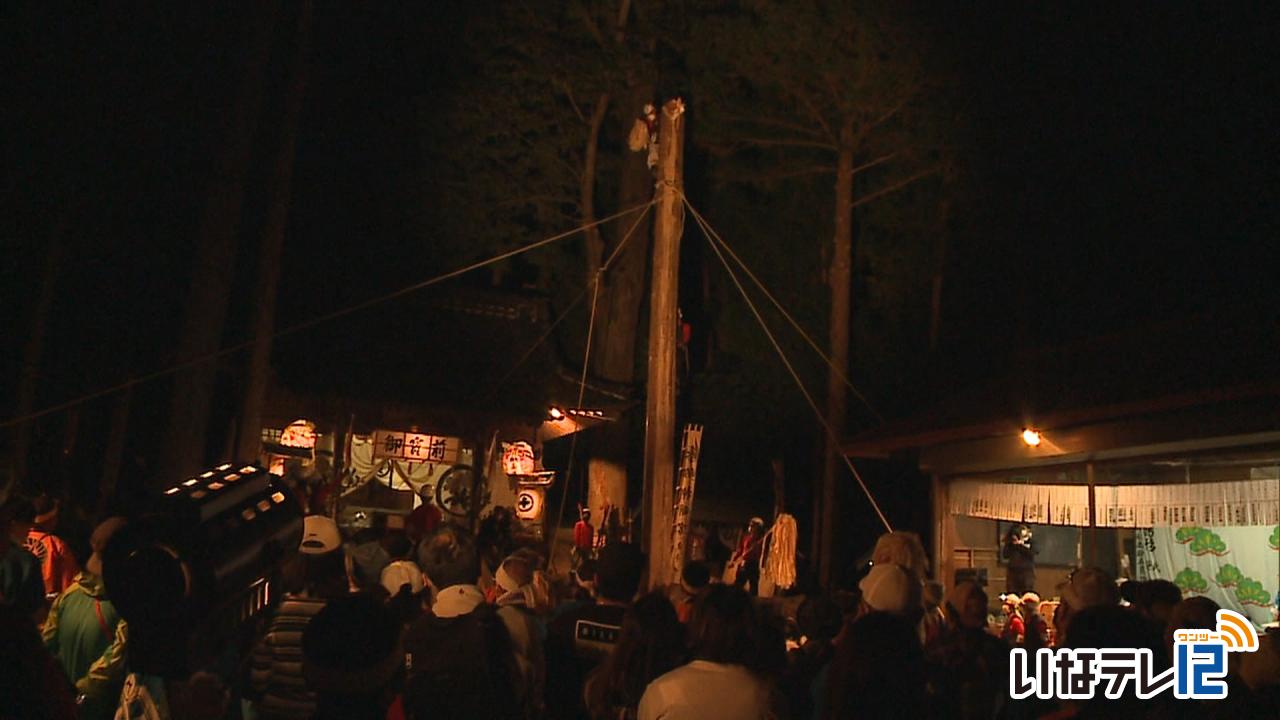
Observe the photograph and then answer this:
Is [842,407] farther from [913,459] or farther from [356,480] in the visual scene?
[356,480]

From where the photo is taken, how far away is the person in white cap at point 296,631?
4145 millimetres

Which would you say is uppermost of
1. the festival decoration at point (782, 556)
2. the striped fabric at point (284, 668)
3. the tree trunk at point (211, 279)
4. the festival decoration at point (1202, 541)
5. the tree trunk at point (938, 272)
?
the tree trunk at point (938, 272)

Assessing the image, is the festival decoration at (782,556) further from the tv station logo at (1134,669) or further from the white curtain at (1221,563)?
the tv station logo at (1134,669)

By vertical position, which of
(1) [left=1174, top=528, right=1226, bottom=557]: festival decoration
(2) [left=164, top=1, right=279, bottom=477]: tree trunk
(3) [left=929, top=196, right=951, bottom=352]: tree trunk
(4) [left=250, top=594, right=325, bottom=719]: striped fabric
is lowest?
(4) [left=250, top=594, right=325, bottom=719]: striped fabric

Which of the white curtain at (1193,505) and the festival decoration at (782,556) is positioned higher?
the white curtain at (1193,505)

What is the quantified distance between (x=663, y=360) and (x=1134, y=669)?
567 cm

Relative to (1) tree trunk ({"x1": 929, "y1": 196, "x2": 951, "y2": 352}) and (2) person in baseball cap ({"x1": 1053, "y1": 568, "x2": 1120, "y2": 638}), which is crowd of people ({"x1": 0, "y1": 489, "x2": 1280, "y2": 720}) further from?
(1) tree trunk ({"x1": 929, "y1": 196, "x2": 951, "y2": 352})

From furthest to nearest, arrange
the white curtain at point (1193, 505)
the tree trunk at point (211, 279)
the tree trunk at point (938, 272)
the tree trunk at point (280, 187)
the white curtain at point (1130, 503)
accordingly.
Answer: the tree trunk at point (938, 272) < the tree trunk at point (280, 187) < the tree trunk at point (211, 279) < the white curtain at point (1130, 503) < the white curtain at point (1193, 505)

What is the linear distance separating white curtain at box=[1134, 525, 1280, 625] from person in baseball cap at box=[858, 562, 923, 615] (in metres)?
9.08

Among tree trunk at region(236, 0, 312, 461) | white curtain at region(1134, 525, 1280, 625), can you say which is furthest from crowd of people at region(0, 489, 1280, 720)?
Result: white curtain at region(1134, 525, 1280, 625)

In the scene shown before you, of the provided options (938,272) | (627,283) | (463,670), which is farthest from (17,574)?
(938,272)

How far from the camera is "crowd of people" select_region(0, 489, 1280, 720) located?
3.20 metres

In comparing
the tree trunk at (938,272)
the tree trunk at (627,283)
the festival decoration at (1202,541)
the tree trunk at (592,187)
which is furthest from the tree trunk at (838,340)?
the festival decoration at (1202,541)

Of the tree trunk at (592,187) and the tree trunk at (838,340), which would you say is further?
the tree trunk at (592,187)
